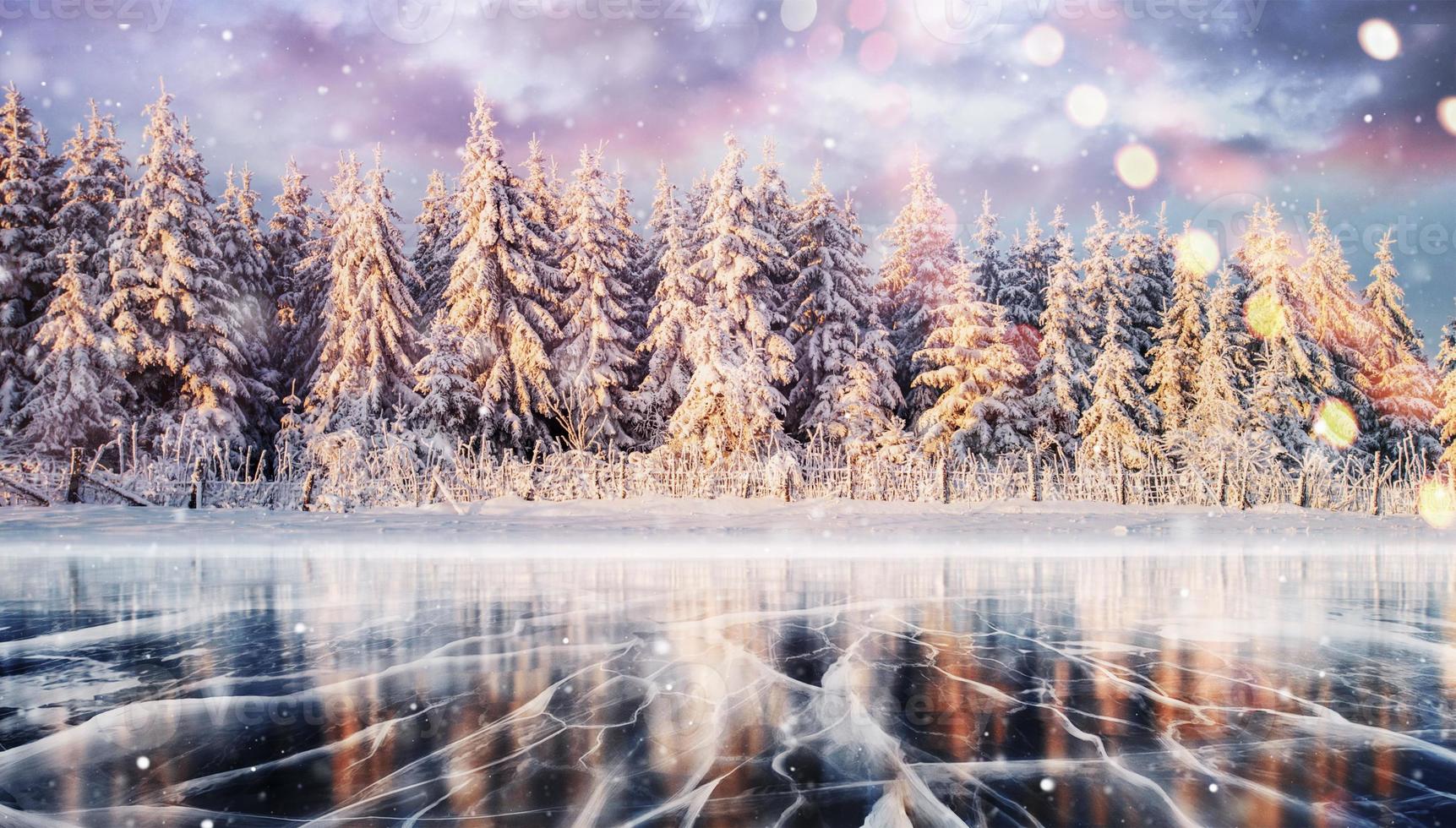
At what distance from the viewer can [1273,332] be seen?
3400cm

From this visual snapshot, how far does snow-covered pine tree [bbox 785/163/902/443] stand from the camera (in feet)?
94.5

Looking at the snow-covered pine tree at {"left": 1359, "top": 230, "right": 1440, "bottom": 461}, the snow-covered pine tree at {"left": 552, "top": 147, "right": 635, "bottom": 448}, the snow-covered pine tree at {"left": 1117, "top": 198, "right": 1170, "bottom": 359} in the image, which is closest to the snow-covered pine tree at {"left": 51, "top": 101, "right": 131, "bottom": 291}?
the snow-covered pine tree at {"left": 552, "top": 147, "right": 635, "bottom": 448}

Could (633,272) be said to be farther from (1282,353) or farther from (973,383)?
(1282,353)

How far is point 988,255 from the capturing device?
39.6 meters

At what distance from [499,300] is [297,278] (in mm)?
12265

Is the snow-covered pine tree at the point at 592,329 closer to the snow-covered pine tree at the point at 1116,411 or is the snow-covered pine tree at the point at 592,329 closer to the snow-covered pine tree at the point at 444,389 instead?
the snow-covered pine tree at the point at 444,389

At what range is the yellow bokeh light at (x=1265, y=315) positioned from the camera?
3406 cm

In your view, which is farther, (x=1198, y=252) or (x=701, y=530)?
(x=1198, y=252)

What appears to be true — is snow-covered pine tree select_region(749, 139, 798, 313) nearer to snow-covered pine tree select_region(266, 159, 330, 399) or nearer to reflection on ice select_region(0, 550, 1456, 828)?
snow-covered pine tree select_region(266, 159, 330, 399)

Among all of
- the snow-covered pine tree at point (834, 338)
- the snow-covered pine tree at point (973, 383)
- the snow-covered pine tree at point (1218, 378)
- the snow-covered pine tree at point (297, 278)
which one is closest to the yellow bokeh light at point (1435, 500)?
Answer: the snow-covered pine tree at point (1218, 378)

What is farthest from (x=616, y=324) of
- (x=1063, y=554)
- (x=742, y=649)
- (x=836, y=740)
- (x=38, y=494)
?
(x=836, y=740)

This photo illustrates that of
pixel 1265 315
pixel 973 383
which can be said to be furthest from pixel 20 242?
pixel 1265 315

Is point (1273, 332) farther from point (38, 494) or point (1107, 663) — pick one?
point (38, 494)

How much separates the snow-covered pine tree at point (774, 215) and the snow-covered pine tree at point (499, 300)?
8007mm
